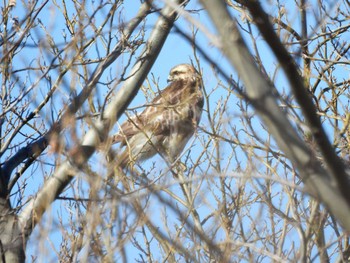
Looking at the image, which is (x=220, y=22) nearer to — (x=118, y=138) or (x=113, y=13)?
(x=113, y=13)

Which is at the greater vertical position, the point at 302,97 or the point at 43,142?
the point at 43,142

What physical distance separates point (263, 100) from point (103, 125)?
2628 millimetres

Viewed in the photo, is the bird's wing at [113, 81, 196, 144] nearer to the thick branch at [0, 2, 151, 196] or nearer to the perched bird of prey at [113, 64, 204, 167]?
the perched bird of prey at [113, 64, 204, 167]

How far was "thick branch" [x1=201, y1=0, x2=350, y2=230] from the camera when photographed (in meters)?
1.83

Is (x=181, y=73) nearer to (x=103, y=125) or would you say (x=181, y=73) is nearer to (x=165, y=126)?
(x=165, y=126)

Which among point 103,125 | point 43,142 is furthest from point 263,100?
point 43,142

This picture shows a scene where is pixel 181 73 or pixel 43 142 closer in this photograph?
pixel 43 142

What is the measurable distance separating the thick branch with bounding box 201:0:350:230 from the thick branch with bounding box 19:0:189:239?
209 centimetres

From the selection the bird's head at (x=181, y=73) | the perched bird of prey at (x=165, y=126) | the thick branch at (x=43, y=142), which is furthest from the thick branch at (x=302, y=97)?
the bird's head at (x=181, y=73)

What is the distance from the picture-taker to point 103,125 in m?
4.37

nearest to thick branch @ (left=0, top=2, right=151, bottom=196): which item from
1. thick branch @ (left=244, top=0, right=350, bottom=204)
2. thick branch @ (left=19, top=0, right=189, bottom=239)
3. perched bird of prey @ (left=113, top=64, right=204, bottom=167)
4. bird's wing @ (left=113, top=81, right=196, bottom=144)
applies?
thick branch @ (left=19, top=0, right=189, bottom=239)

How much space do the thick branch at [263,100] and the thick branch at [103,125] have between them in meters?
2.09

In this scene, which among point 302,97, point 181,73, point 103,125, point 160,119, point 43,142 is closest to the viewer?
point 302,97

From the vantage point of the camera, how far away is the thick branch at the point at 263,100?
1.83m
